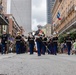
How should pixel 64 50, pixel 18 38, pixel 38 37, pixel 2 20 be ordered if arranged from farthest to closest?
pixel 2 20 → pixel 64 50 → pixel 18 38 → pixel 38 37

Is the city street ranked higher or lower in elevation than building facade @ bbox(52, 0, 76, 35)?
lower

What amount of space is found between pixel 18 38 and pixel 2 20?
2023cm

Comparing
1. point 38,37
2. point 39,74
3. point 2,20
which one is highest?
point 2,20

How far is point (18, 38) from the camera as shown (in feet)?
77.2

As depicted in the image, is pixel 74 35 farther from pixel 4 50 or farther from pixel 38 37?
pixel 38 37

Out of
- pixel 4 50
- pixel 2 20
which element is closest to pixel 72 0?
pixel 2 20

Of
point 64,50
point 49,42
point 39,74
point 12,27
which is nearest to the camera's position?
point 39,74

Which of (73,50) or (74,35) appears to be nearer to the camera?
(73,50)

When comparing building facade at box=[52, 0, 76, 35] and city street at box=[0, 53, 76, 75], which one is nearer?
city street at box=[0, 53, 76, 75]

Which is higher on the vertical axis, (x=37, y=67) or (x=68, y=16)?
(x=68, y=16)

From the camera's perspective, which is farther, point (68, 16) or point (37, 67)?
point (68, 16)

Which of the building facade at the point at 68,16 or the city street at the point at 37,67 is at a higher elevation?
the building facade at the point at 68,16

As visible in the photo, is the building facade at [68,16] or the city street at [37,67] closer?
the city street at [37,67]

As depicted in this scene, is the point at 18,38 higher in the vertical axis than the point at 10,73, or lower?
higher
